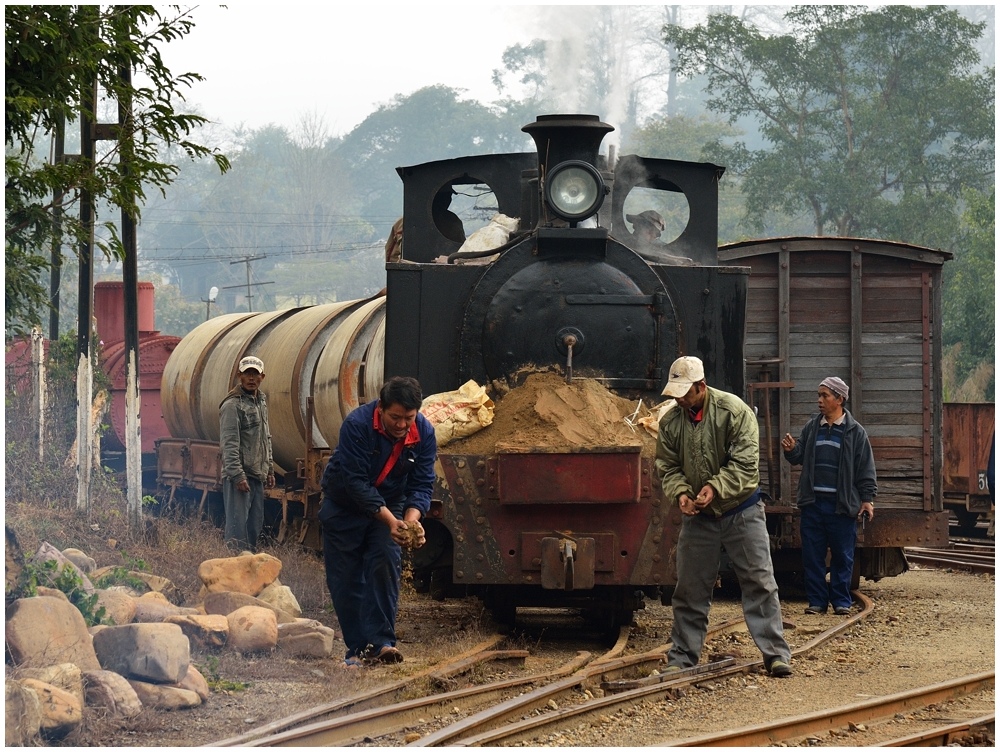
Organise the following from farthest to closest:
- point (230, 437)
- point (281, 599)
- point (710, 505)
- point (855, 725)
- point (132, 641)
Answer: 1. point (230, 437)
2. point (281, 599)
3. point (710, 505)
4. point (132, 641)
5. point (855, 725)

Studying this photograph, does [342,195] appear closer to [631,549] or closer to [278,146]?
[278,146]

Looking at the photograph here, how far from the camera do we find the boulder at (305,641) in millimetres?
7246

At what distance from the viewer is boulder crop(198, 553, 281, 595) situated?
857 centimetres

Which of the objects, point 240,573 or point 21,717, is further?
point 240,573

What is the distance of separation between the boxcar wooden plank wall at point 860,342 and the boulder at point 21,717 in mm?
6735

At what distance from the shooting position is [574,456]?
7348 mm

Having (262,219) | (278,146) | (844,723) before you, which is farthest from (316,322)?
(278,146)

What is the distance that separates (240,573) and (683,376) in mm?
3419

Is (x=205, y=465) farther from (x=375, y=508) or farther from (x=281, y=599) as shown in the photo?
(x=375, y=508)

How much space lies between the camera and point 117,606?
736 centimetres

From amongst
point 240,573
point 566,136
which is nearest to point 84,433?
point 240,573

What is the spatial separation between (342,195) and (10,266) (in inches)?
2320

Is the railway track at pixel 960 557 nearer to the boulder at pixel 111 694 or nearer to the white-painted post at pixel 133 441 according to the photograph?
the white-painted post at pixel 133 441

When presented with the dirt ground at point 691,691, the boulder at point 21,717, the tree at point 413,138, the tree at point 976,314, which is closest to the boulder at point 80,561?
the dirt ground at point 691,691
